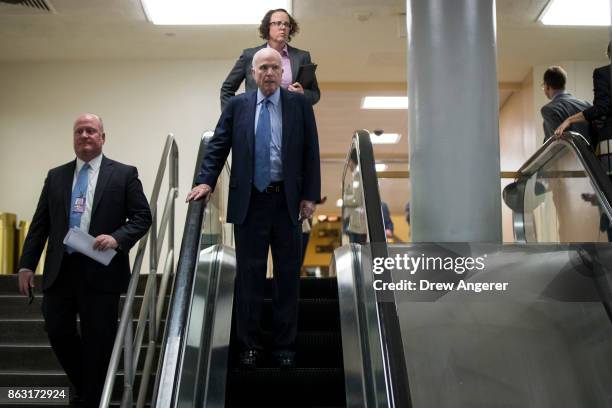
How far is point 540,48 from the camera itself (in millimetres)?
10953

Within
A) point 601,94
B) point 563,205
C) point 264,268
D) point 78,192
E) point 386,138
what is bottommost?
point 264,268

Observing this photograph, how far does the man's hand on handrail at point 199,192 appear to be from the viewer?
16.0ft

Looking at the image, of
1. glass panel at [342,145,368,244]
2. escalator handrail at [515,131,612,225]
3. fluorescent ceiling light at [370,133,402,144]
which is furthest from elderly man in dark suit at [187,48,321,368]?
fluorescent ceiling light at [370,133,402,144]

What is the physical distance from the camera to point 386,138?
1678cm

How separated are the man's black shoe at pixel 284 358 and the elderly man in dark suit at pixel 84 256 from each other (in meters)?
0.94

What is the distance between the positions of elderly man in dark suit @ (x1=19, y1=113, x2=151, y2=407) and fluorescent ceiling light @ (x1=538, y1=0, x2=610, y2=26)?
5896 mm

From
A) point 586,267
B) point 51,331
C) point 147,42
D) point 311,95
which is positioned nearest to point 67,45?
point 147,42

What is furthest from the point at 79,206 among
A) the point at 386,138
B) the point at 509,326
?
the point at 386,138

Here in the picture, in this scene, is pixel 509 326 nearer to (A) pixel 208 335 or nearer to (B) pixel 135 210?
(A) pixel 208 335

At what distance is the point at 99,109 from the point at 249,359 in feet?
23.6

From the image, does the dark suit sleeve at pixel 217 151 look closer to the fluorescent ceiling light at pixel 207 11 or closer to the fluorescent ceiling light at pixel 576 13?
the fluorescent ceiling light at pixel 207 11

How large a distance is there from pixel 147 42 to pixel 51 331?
642 centimetres

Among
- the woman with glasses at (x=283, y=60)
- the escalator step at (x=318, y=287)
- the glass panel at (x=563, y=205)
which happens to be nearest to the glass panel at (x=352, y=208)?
the escalator step at (x=318, y=287)

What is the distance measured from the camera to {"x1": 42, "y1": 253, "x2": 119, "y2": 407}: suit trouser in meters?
4.83
